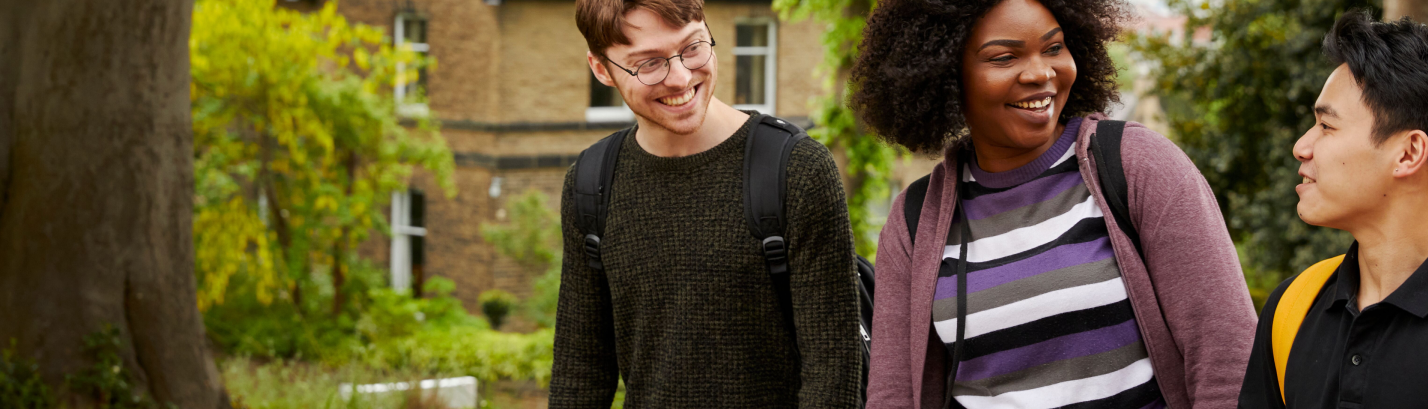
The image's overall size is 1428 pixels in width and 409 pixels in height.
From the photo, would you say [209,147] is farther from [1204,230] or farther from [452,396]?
[1204,230]

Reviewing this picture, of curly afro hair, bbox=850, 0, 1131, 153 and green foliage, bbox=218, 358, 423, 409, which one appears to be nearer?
curly afro hair, bbox=850, 0, 1131, 153

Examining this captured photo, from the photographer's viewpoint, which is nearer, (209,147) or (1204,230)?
(1204,230)

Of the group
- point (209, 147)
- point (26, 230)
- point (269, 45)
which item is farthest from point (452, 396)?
point (209, 147)

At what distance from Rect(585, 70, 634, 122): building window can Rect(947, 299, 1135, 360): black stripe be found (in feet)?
49.6

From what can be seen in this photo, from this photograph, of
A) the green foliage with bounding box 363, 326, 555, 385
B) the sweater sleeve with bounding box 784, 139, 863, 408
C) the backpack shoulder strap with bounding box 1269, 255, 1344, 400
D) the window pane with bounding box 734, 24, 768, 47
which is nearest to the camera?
the backpack shoulder strap with bounding box 1269, 255, 1344, 400

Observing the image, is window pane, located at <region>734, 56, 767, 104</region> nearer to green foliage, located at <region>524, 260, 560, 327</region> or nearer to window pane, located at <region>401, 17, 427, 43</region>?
green foliage, located at <region>524, 260, 560, 327</region>

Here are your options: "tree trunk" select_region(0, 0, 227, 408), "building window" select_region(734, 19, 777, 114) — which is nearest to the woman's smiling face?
"tree trunk" select_region(0, 0, 227, 408)

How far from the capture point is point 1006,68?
1.98 m

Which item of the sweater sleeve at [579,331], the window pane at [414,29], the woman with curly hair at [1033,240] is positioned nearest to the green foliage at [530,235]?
the window pane at [414,29]

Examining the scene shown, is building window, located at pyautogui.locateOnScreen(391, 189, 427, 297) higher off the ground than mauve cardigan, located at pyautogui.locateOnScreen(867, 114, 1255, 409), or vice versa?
mauve cardigan, located at pyautogui.locateOnScreen(867, 114, 1255, 409)

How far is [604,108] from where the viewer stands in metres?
17.1

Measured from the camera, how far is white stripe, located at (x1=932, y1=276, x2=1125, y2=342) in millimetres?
1822

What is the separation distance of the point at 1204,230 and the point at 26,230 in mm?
5261

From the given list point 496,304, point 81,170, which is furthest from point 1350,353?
point 496,304
